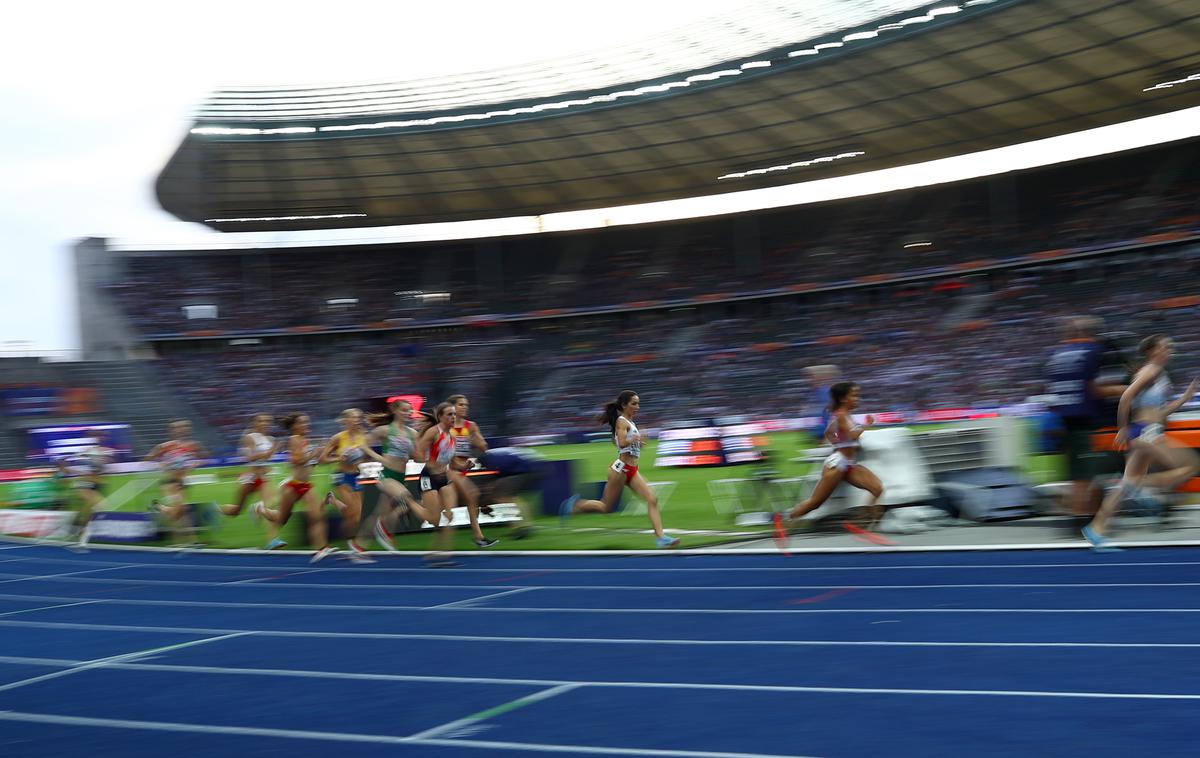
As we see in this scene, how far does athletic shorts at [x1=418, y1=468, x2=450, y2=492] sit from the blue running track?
133 cm

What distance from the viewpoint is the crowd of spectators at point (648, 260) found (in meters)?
38.5

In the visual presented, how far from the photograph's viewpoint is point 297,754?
4.52 m

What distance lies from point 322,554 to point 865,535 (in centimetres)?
598

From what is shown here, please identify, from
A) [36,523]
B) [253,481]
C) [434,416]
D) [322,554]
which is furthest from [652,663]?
[36,523]

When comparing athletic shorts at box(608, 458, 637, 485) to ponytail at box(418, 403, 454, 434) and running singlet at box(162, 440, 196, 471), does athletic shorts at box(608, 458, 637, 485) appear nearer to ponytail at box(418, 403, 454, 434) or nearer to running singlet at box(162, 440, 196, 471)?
ponytail at box(418, 403, 454, 434)

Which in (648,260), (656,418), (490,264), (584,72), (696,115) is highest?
(584,72)

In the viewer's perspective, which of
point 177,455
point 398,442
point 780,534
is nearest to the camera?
point 780,534

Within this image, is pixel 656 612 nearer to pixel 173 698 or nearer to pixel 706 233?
pixel 173 698

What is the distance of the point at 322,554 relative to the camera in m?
12.7

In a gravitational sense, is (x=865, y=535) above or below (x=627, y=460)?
below

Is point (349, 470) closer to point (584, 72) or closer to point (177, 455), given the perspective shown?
point (177, 455)

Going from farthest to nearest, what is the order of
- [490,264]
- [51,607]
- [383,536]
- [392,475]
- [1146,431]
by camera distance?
[490,264] < [383,536] < [392,475] < [51,607] < [1146,431]

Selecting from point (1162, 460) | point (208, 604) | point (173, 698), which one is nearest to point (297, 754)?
point (173, 698)

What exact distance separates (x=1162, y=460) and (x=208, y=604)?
7.91 m
